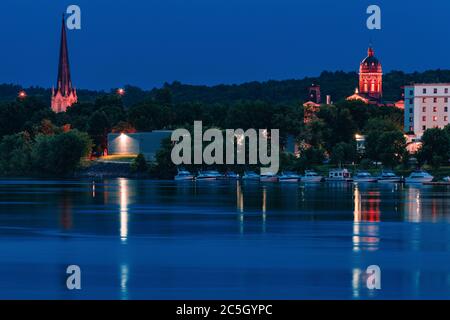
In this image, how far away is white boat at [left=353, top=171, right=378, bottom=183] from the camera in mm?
145200

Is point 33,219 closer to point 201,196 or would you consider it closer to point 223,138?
point 201,196

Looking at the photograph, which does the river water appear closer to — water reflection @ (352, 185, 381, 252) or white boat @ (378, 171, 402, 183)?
→ water reflection @ (352, 185, 381, 252)

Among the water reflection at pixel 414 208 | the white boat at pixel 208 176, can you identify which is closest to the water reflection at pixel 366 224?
the water reflection at pixel 414 208

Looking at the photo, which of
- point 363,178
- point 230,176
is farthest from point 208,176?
point 363,178

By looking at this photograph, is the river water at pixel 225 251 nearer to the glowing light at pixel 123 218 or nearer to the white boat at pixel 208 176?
the glowing light at pixel 123 218

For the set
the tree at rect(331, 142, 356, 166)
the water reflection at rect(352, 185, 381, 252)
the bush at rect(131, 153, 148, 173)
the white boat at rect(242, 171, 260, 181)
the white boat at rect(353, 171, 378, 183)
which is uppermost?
the tree at rect(331, 142, 356, 166)

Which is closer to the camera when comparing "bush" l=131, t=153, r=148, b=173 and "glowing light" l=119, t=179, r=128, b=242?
"glowing light" l=119, t=179, r=128, b=242

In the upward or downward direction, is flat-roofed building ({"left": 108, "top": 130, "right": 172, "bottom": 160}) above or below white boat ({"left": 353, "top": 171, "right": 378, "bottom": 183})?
above

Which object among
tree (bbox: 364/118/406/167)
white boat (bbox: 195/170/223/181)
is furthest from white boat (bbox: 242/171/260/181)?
tree (bbox: 364/118/406/167)

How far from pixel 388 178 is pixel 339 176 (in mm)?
8034

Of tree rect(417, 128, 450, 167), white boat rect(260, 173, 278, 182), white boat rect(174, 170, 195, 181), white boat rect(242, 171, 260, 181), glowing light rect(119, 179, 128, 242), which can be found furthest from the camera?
white boat rect(242, 171, 260, 181)

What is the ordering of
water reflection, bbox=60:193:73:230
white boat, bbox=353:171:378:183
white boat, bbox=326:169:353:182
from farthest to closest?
white boat, bbox=326:169:353:182 → white boat, bbox=353:171:378:183 → water reflection, bbox=60:193:73:230

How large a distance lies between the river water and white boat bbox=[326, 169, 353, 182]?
68.9 metres
